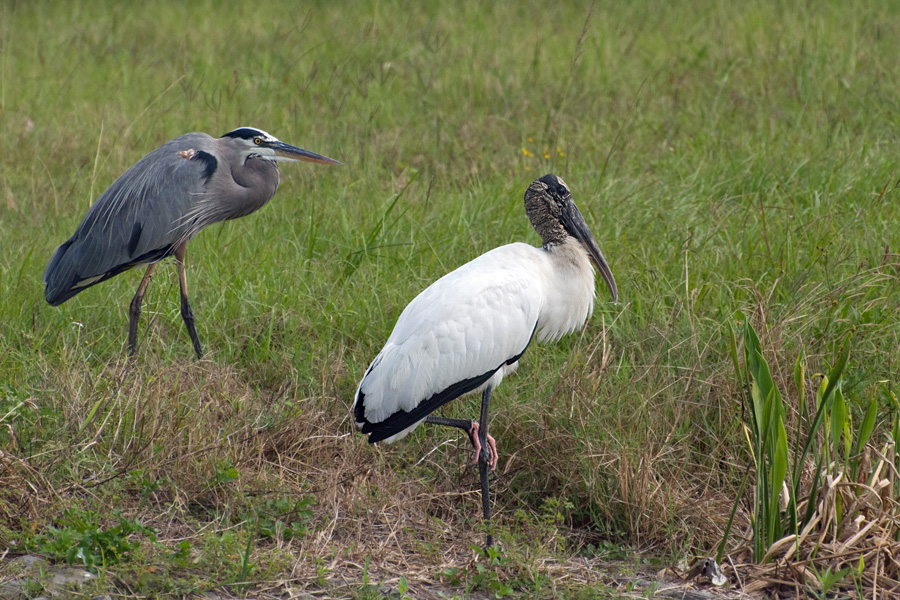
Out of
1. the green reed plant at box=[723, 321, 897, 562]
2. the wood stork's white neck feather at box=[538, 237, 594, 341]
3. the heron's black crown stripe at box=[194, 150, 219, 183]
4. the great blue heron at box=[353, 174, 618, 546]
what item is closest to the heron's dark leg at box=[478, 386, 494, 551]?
the great blue heron at box=[353, 174, 618, 546]

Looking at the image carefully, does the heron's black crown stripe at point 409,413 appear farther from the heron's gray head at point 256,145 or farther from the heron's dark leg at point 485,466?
the heron's gray head at point 256,145

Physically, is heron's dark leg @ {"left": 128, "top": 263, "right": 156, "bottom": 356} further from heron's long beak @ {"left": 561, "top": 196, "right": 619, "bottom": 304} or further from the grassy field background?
heron's long beak @ {"left": 561, "top": 196, "right": 619, "bottom": 304}

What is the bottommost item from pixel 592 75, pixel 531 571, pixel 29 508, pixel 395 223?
pixel 531 571

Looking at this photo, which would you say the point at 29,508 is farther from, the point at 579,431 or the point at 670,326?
the point at 670,326

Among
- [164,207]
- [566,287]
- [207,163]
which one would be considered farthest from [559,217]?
[164,207]

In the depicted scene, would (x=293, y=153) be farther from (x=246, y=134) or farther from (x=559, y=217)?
(x=559, y=217)

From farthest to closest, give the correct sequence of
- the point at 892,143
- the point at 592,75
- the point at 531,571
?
the point at 592,75 < the point at 892,143 < the point at 531,571

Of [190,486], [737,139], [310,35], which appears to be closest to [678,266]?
[737,139]

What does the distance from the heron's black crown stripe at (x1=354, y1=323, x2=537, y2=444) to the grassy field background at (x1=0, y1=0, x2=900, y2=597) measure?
0.79 feet

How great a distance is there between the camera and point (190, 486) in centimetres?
341

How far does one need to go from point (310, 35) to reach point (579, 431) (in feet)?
18.9

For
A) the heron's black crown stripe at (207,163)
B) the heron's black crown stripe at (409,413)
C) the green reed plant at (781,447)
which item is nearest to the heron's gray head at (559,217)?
the heron's black crown stripe at (409,413)

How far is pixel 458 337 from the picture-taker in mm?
3504

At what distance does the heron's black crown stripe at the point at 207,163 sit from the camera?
178 inches
